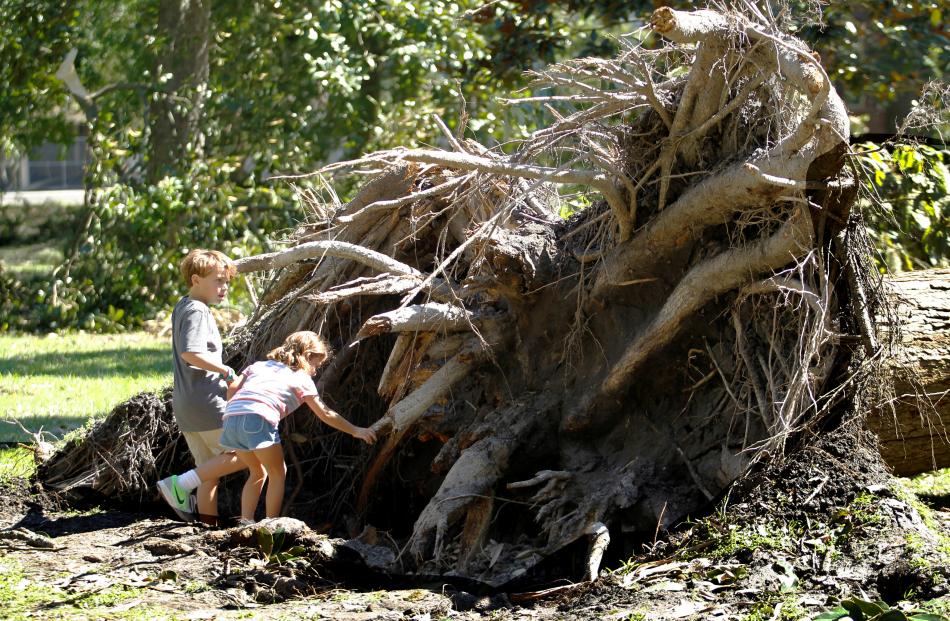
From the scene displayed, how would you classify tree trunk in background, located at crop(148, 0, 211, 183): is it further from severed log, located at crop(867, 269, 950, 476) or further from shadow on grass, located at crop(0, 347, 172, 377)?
severed log, located at crop(867, 269, 950, 476)

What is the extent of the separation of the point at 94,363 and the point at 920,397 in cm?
786

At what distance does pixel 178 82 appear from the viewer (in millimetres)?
13742

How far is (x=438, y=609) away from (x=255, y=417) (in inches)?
62.8

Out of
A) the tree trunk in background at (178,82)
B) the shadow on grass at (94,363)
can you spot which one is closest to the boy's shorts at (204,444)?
the shadow on grass at (94,363)

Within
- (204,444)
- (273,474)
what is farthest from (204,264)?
(273,474)

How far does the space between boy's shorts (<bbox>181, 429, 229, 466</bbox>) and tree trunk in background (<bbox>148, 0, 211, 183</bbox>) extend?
8.19 metres

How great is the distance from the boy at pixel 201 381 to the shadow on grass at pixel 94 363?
4.31m

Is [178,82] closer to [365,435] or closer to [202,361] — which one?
[202,361]

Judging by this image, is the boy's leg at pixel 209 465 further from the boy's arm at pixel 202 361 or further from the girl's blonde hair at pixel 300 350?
the girl's blonde hair at pixel 300 350

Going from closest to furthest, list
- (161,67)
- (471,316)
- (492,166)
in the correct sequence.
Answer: (492,166) < (471,316) < (161,67)

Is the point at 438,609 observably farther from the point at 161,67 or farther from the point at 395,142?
the point at 161,67

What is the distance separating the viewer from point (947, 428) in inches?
236

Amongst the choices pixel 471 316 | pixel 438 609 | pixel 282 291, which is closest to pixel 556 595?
pixel 438 609

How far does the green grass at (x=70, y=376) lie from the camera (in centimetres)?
817
